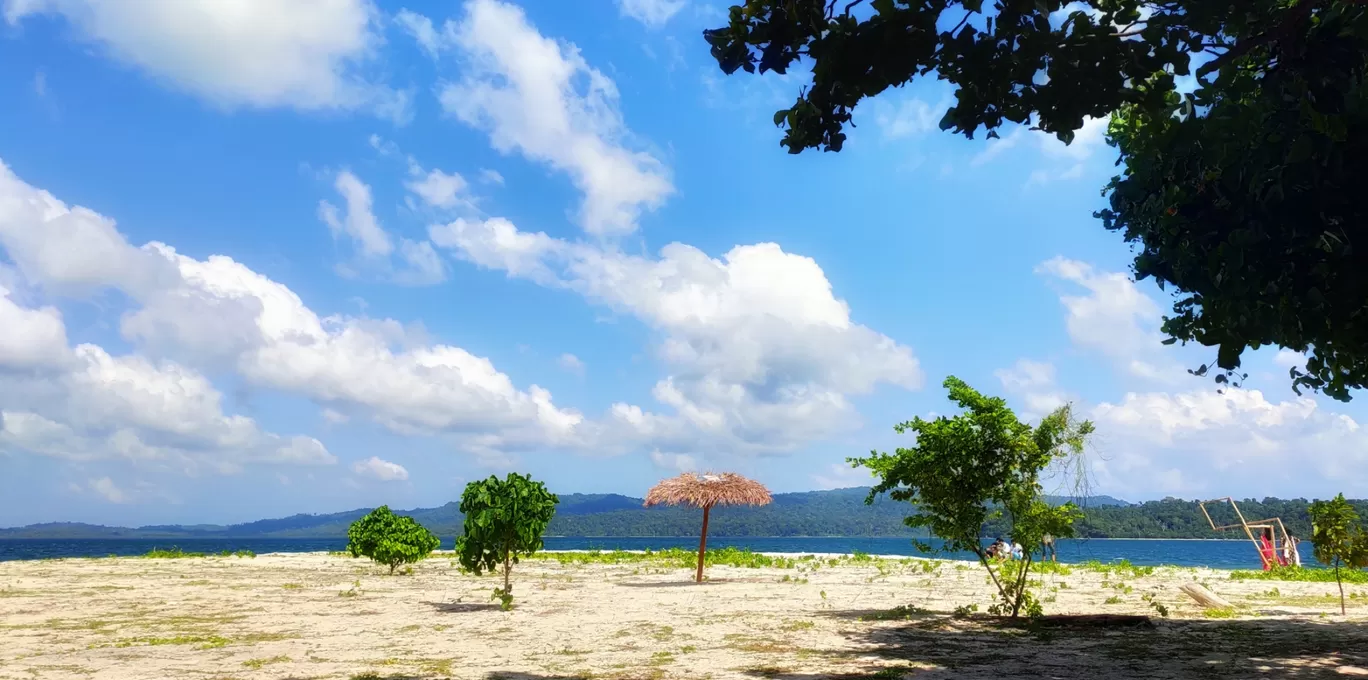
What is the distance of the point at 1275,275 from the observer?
668 cm

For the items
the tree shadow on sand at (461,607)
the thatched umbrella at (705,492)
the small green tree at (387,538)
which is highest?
the thatched umbrella at (705,492)

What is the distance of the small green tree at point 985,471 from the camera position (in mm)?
14242

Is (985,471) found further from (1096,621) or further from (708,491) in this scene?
(708,491)

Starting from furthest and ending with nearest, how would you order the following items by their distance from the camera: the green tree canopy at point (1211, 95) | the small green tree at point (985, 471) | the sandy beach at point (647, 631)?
the small green tree at point (985, 471) < the sandy beach at point (647, 631) < the green tree canopy at point (1211, 95)

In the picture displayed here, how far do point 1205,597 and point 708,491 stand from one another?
1234cm

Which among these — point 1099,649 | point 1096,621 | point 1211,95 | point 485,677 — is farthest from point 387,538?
point 1211,95

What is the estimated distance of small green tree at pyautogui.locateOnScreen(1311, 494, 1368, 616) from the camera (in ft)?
52.1

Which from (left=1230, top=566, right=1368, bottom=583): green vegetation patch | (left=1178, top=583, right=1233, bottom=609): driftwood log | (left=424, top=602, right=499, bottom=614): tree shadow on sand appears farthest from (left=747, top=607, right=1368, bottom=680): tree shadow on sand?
(left=1230, top=566, right=1368, bottom=583): green vegetation patch

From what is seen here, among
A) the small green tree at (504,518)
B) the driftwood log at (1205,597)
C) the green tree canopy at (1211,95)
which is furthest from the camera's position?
the small green tree at (504,518)

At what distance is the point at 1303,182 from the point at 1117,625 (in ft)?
33.7

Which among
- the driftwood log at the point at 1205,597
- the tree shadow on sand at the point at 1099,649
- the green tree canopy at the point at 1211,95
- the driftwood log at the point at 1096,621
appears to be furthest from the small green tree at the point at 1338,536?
the green tree canopy at the point at 1211,95

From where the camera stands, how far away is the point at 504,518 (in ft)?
58.5

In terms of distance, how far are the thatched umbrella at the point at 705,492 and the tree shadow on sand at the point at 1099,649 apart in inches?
346

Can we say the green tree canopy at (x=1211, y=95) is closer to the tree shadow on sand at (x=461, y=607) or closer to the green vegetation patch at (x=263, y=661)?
the green vegetation patch at (x=263, y=661)
